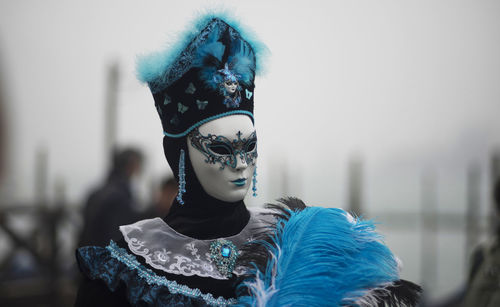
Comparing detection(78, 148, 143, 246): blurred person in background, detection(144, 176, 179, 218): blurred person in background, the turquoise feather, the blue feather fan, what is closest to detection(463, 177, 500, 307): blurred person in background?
the blue feather fan

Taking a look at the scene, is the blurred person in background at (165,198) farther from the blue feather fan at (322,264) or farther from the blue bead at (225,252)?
the blue feather fan at (322,264)

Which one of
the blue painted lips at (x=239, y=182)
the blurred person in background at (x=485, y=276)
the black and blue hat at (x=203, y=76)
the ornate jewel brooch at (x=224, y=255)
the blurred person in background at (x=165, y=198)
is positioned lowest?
the blurred person in background at (x=485, y=276)

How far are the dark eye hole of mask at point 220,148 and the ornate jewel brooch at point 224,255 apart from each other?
0.34 m

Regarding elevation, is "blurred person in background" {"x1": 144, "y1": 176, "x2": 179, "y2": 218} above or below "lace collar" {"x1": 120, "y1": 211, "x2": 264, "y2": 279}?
below

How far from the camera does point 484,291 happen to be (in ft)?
8.50

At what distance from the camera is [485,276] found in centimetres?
266

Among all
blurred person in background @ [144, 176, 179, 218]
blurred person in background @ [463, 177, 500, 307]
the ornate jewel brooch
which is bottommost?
blurred person in background @ [463, 177, 500, 307]

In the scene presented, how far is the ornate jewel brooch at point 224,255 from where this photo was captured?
1.84m

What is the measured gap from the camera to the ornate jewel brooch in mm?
1842

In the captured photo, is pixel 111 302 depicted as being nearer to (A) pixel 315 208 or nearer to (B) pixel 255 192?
(B) pixel 255 192

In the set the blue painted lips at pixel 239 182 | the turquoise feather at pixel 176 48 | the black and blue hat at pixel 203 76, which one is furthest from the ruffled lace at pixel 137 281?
the turquoise feather at pixel 176 48

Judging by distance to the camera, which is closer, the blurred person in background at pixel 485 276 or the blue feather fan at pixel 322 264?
the blue feather fan at pixel 322 264

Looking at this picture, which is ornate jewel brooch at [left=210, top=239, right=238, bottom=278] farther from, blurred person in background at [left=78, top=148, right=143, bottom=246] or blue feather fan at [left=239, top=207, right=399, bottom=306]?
blurred person in background at [left=78, top=148, right=143, bottom=246]

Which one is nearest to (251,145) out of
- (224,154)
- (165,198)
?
(224,154)
